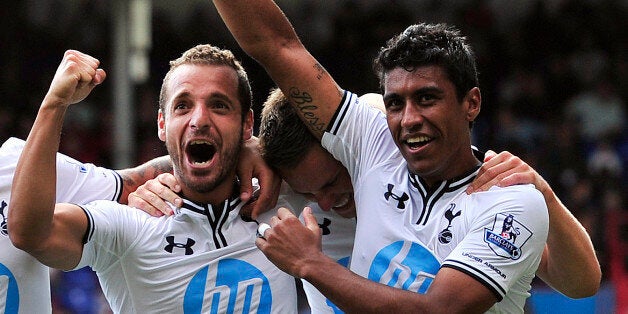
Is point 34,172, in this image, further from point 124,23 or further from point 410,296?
point 124,23

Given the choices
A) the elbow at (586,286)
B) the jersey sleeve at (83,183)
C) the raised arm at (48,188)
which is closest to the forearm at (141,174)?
the jersey sleeve at (83,183)

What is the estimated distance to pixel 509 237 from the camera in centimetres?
336

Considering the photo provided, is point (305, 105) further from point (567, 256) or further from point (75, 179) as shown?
point (567, 256)

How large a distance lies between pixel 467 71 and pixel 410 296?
0.86 metres

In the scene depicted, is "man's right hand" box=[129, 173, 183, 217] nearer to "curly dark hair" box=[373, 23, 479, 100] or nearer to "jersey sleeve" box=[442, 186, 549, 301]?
"curly dark hair" box=[373, 23, 479, 100]

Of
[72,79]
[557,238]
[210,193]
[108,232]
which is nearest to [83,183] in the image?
[108,232]

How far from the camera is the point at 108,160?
10344 millimetres

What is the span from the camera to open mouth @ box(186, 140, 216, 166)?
381 centimetres

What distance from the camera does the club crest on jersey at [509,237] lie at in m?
3.36

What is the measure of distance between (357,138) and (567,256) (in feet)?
2.91

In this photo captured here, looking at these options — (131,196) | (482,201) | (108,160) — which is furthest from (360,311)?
(108,160)

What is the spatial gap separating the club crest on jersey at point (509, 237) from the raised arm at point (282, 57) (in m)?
Answer: 0.82

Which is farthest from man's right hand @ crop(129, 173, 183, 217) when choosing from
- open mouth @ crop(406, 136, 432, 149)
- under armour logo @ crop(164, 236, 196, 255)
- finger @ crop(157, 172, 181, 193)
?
open mouth @ crop(406, 136, 432, 149)

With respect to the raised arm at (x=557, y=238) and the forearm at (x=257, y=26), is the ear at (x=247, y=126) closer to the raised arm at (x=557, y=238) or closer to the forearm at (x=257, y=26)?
the forearm at (x=257, y=26)
